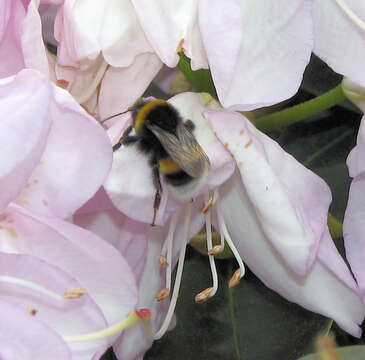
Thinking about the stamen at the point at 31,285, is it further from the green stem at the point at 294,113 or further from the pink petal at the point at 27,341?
the green stem at the point at 294,113

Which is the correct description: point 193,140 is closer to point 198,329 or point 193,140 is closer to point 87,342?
point 87,342

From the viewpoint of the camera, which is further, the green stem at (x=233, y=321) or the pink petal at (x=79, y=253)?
the green stem at (x=233, y=321)

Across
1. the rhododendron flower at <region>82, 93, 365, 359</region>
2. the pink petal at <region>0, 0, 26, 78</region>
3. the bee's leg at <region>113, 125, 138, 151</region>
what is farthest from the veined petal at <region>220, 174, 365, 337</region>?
the pink petal at <region>0, 0, 26, 78</region>

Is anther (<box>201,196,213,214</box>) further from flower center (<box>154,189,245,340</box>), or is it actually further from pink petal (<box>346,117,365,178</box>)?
pink petal (<box>346,117,365,178</box>)

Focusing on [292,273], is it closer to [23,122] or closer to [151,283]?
[151,283]

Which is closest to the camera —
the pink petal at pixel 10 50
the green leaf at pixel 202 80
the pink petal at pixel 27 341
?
the pink petal at pixel 27 341

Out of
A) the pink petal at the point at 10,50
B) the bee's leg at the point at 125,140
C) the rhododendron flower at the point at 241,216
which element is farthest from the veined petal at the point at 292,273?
the pink petal at the point at 10,50

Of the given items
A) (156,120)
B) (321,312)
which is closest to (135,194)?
(156,120)
